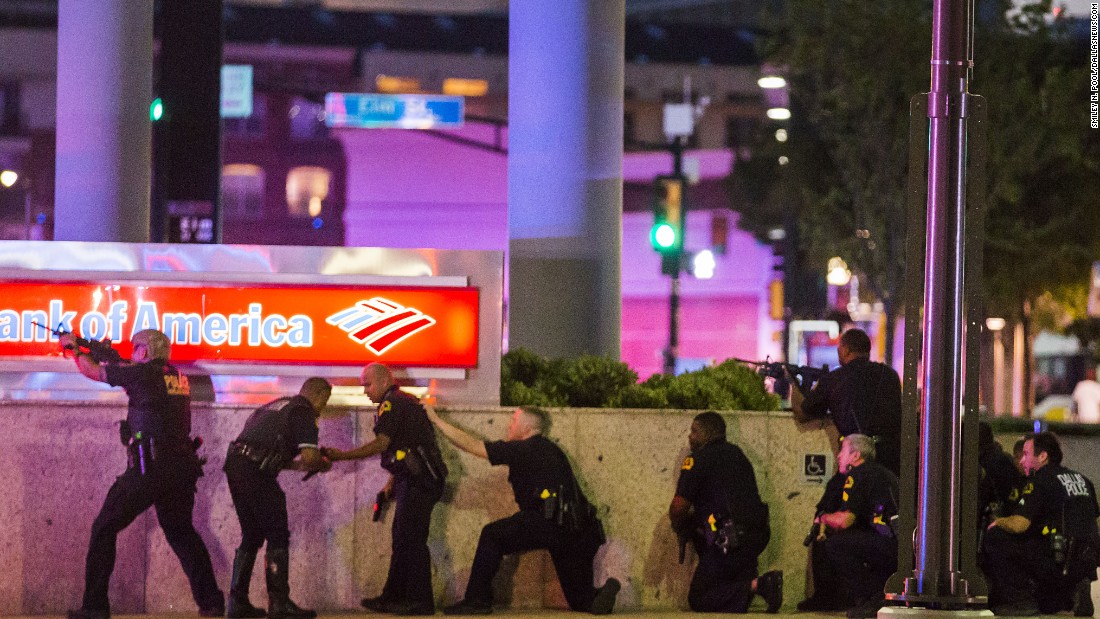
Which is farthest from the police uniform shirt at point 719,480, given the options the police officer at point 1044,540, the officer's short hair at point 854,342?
the police officer at point 1044,540

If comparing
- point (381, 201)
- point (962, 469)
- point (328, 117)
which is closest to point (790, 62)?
point (328, 117)

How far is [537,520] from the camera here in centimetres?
1124

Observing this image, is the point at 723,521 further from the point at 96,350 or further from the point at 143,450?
the point at 96,350

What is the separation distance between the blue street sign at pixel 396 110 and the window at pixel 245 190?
1014 inches

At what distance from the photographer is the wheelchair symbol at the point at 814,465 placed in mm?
12312

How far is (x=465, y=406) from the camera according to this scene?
38.7 feet

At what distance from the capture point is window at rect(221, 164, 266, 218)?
177 feet

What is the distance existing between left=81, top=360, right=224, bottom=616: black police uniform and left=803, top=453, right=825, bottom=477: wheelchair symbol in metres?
4.54

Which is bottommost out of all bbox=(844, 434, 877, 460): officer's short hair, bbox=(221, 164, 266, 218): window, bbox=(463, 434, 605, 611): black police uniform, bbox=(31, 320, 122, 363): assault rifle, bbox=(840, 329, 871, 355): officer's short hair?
bbox=(463, 434, 605, 611): black police uniform

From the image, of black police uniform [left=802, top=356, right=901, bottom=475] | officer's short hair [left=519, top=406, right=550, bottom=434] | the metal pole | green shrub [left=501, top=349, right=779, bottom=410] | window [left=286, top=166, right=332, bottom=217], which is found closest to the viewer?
the metal pole

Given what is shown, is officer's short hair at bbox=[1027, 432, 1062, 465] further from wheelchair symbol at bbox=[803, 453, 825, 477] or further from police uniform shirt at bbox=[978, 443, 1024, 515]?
wheelchair symbol at bbox=[803, 453, 825, 477]

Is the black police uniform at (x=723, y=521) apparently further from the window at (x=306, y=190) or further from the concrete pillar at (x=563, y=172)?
the window at (x=306, y=190)

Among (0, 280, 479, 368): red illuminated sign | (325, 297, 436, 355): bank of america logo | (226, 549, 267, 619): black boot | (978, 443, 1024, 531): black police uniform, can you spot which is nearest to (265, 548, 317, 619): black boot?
(226, 549, 267, 619): black boot

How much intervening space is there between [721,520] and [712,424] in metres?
0.69
